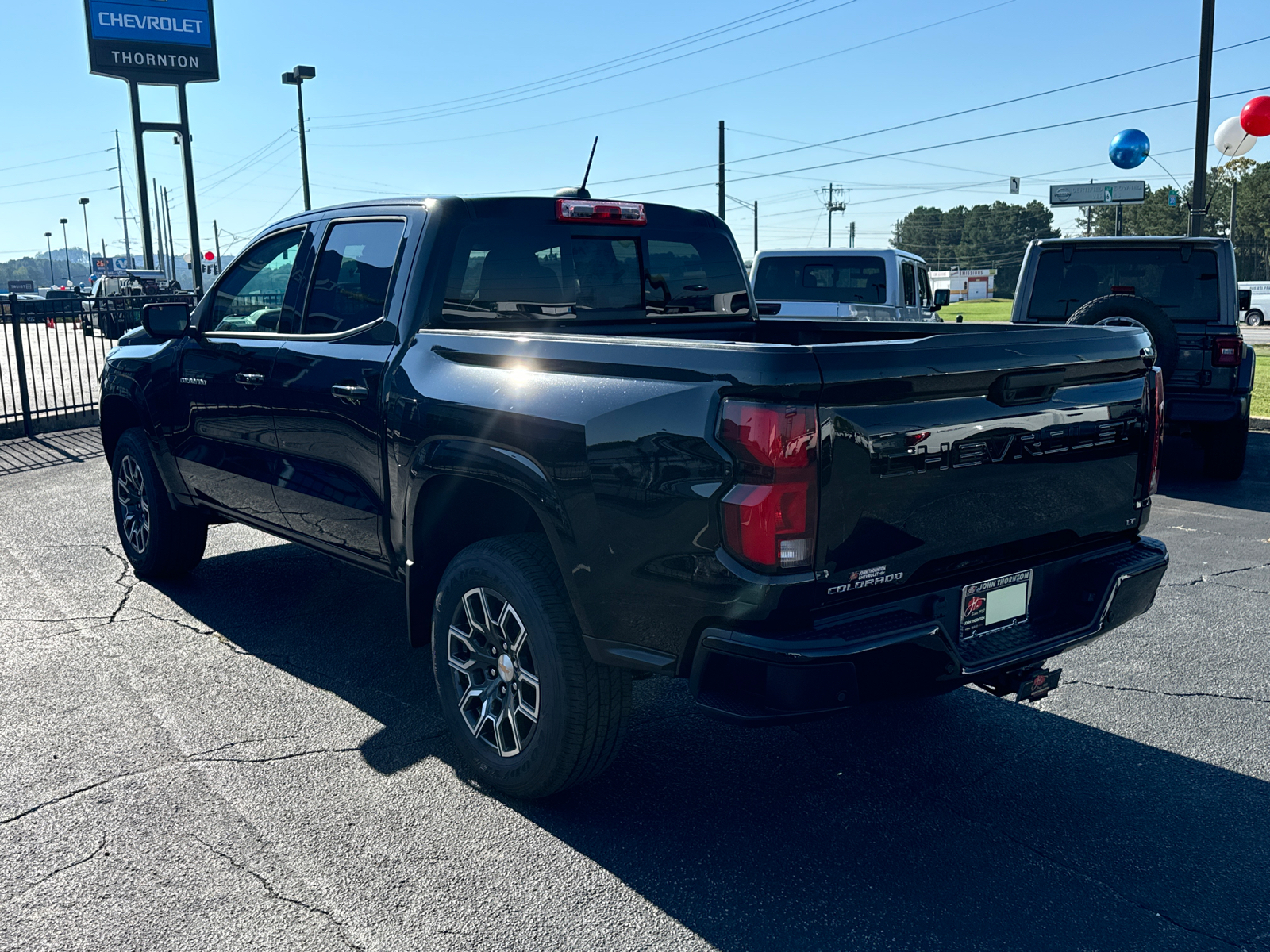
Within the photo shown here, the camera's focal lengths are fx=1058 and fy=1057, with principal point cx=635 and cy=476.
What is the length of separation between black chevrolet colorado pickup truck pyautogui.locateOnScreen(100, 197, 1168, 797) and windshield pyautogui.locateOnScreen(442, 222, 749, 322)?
0.04 feet

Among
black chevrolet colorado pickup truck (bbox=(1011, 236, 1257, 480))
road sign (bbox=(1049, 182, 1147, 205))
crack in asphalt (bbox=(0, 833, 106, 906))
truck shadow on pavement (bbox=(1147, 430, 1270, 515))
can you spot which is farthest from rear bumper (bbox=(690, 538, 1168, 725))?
road sign (bbox=(1049, 182, 1147, 205))

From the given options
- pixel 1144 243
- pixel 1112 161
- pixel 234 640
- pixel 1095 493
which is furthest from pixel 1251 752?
pixel 1112 161

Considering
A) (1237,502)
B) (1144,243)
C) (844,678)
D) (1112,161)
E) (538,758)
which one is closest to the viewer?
(844,678)

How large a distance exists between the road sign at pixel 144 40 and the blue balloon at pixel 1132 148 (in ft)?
92.9

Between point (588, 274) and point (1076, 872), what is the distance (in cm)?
283

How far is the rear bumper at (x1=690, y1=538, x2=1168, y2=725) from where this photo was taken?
2676mm

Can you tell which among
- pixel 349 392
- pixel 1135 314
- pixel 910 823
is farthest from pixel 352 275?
pixel 1135 314

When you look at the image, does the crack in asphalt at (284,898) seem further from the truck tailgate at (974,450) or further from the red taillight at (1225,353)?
the red taillight at (1225,353)

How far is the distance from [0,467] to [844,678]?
10.3m

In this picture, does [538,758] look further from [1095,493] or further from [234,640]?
[234,640]

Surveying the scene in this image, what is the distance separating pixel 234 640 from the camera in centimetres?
506

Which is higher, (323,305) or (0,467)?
(323,305)

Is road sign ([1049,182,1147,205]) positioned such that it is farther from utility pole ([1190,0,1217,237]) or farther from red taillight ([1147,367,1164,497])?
red taillight ([1147,367,1164,497])

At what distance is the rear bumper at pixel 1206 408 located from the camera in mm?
8648
